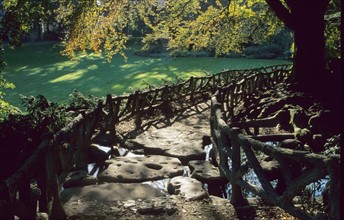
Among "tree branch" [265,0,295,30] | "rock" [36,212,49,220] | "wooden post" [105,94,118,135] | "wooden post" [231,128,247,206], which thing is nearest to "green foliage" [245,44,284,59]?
"tree branch" [265,0,295,30]

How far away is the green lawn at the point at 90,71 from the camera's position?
99.6 ft

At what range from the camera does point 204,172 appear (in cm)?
870

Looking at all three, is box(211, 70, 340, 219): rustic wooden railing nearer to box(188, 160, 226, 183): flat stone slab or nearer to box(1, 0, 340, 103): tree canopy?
box(188, 160, 226, 183): flat stone slab

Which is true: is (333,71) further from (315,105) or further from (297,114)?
(297,114)

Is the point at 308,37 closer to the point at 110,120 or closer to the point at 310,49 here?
the point at 310,49

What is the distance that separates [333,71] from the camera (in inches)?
669

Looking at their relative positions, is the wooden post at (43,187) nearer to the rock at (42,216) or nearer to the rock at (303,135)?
the rock at (42,216)

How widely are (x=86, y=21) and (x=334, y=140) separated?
11671 millimetres

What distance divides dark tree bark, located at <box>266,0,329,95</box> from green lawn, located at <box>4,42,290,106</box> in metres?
12.7

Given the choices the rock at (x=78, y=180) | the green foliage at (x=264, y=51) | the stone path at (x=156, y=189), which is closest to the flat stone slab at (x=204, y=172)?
the stone path at (x=156, y=189)

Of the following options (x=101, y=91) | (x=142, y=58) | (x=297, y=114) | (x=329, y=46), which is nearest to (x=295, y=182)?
(x=297, y=114)

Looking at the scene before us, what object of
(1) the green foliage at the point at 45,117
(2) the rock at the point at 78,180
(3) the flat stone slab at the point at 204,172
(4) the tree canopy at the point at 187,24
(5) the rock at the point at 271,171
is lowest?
(3) the flat stone slab at the point at 204,172

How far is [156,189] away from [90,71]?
1368 inches

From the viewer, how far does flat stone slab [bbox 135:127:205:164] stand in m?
10.6
